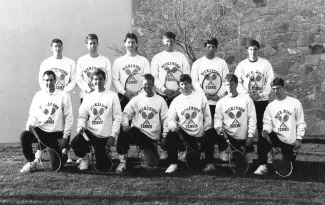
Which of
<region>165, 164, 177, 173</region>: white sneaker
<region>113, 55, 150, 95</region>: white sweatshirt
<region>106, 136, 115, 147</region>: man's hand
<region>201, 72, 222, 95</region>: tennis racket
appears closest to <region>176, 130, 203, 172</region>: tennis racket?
<region>165, 164, 177, 173</region>: white sneaker

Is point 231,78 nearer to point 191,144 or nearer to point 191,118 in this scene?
point 191,118

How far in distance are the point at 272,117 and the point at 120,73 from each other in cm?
220

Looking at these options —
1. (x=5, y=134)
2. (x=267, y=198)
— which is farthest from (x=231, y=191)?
(x=5, y=134)

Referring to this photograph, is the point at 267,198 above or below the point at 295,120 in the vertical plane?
below

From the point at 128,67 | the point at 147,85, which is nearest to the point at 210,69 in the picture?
the point at 147,85

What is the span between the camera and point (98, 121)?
22.3ft

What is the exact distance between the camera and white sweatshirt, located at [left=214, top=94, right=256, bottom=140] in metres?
6.79

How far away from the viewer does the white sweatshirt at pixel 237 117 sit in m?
6.79

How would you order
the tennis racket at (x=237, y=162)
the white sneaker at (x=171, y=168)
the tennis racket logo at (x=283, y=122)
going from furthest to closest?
1. the tennis racket logo at (x=283, y=122)
2. the white sneaker at (x=171, y=168)
3. the tennis racket at (x=237, y=162)

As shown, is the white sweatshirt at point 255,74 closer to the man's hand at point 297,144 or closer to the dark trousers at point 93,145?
the man's hand at point 297,144

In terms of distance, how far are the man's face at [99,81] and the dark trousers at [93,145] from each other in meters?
0.60

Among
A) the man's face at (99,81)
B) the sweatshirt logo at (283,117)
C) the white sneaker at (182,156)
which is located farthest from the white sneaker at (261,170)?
the man's face at (99,81)

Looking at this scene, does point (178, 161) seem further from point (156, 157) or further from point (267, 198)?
point (267, 198)

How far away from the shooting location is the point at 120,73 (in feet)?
24.5
